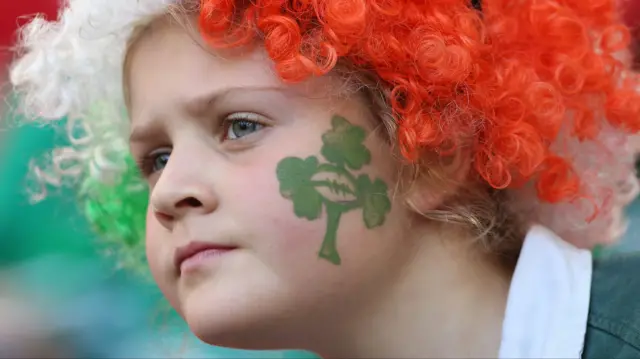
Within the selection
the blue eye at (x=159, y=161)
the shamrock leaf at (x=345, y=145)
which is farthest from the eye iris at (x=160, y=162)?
the shamrock leaf at (x=345, y=145)

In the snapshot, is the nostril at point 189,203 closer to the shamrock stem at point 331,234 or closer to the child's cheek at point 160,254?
the child's cheek at point 160,254

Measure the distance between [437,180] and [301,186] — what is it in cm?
25

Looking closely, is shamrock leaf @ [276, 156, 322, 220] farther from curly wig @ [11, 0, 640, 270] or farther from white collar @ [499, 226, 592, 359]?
white collar @ [499, 226, 592, 359]

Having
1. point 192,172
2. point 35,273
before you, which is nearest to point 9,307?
point 35,273

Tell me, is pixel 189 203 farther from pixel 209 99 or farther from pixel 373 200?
pixel 373 200

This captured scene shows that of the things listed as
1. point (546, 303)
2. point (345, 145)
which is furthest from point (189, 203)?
point (546, 303)

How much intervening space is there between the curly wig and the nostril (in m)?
0.22

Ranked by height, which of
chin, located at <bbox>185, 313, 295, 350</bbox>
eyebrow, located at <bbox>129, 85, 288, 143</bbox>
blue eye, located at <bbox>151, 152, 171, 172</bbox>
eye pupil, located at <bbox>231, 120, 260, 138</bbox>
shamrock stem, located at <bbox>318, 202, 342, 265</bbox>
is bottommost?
chin, located at <bbox>185, 313, 295, 350</bbox>

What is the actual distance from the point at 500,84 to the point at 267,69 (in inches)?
13.9

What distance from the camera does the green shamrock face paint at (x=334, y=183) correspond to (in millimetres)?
966

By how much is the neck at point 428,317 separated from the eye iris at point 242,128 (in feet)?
1.05

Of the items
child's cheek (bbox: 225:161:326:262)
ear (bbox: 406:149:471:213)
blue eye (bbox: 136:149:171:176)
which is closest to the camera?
child's cheek (bbox: 225:161:326:262)

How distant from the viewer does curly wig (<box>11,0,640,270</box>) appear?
991 millimetres

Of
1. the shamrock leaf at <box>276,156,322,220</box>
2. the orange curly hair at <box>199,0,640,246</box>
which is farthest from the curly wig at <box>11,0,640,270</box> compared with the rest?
the shamrock leaf at <box>276,156,322,220</box>
